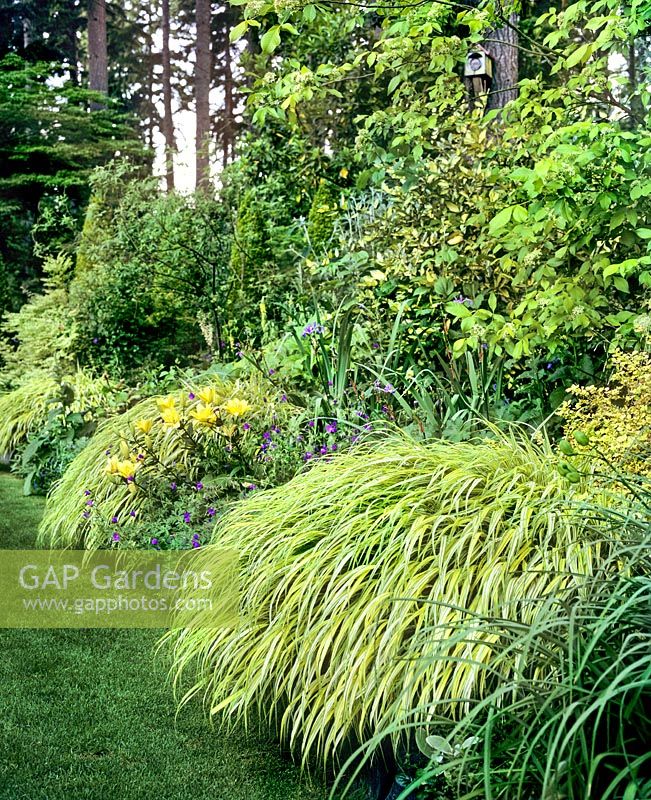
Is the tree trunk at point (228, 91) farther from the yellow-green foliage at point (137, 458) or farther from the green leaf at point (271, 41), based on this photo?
the green leaf at point (271, 41)

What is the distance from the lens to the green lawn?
2.38 metres

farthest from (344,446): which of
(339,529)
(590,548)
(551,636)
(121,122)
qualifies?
(121,122)

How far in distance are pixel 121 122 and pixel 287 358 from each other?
12.6 meters

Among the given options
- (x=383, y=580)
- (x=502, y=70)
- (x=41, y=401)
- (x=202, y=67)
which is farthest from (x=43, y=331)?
(x=202, y=67)

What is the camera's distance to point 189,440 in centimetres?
416

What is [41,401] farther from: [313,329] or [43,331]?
[313,329]

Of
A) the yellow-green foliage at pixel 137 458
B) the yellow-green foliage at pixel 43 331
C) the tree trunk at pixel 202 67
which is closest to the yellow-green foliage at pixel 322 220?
the yellow-green foliage at pixel 43 331

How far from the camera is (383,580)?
2344 millimetres

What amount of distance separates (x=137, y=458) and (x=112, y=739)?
5.23ft

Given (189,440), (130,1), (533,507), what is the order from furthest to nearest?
1. (130,1)
2. (189,440)
3. (533,507)

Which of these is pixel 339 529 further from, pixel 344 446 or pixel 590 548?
pixel 344 446

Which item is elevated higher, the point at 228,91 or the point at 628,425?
the point at 228,91

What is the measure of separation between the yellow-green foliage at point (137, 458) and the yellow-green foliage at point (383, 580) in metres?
0.98

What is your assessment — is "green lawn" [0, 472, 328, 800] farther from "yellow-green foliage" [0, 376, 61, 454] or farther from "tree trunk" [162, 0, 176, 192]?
"tree trunk" [162, 0, 176, 192]
